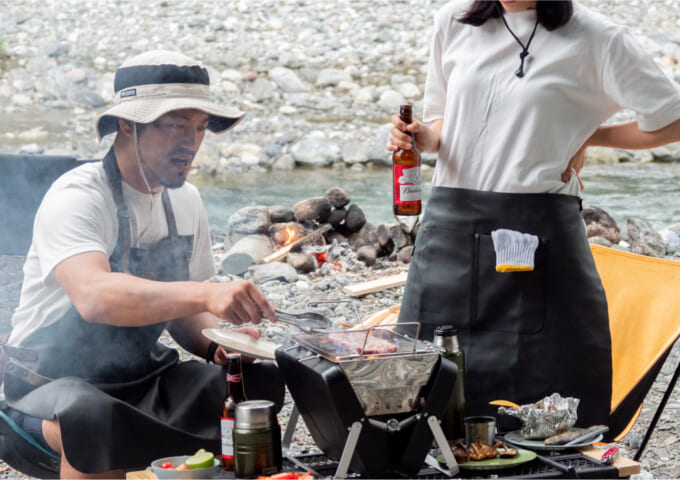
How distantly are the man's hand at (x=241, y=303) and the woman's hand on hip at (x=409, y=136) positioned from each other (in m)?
0.59

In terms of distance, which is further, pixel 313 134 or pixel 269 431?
pixel 313 134

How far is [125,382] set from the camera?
5.15 feet

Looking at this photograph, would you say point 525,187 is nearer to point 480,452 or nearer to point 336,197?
point 480,452

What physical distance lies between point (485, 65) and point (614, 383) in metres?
0.95

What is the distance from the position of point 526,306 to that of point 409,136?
1.47ft

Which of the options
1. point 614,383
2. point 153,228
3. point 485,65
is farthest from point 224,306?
point 614,383

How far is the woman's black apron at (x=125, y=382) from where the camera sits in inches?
54.7

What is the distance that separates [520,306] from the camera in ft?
5.44

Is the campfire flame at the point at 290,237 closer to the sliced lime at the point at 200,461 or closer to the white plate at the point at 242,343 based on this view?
the white plate at the point at 242,343

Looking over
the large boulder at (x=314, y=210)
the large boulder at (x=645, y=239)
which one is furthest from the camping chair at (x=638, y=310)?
the large boulder at (x=314, y=210)

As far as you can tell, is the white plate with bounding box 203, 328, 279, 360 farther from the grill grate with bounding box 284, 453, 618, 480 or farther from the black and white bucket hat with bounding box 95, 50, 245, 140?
the black and white bucket hat with bounding box 95, 50, 245, 140

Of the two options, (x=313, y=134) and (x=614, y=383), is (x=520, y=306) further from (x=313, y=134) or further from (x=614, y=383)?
(x=313, y=134)

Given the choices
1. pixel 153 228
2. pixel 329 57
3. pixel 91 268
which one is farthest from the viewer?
pixel 329 57

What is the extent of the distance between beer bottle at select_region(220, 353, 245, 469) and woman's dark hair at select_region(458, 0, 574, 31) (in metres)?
0.92
